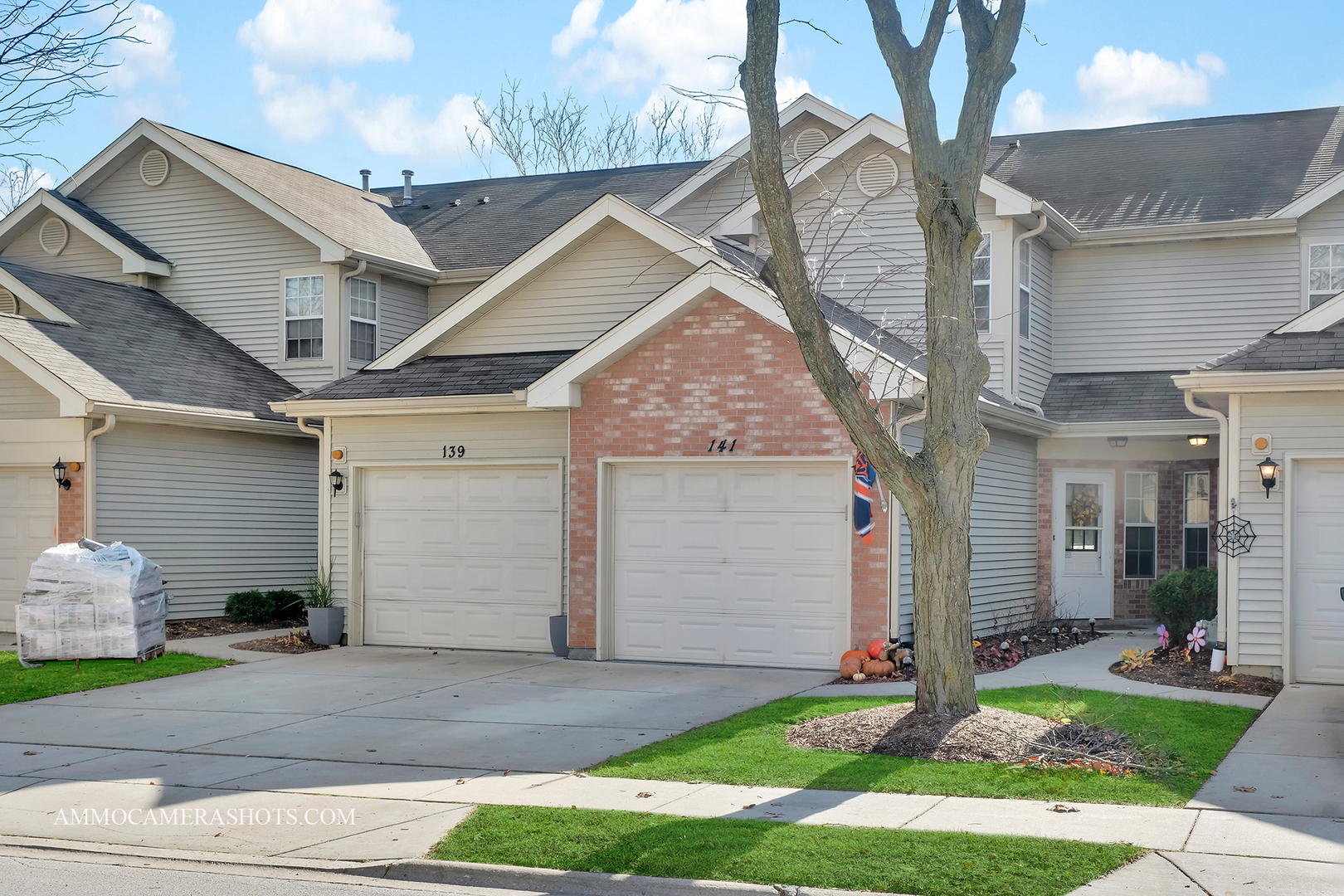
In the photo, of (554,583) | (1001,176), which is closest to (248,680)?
(554,583)

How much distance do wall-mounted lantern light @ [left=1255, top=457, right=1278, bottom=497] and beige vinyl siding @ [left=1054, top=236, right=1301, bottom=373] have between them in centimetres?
593

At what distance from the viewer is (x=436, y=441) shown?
15.9m

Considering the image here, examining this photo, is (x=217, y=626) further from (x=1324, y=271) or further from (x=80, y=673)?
(x=1324, y=271)

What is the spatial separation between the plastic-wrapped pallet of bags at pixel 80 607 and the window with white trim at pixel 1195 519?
13.7m

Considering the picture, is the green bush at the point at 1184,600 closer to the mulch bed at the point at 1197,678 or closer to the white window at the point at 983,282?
the mulch bed at the point at 1197,678

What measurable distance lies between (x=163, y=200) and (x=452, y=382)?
8.92 meters

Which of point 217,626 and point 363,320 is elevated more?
point 363,320

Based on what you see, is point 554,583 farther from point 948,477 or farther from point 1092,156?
point 1092,156

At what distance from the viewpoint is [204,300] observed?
70.0 feet

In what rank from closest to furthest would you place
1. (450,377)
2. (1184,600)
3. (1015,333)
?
(1184,600)
(450,377)
(1015,333)

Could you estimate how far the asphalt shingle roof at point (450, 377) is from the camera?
15492mm

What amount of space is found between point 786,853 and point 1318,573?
27.4 ft

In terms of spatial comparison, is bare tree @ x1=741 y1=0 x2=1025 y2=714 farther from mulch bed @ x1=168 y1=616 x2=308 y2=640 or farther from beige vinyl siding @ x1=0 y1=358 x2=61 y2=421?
beige vinyl siding @ x1=0 y1=358 x2=61 y2=421

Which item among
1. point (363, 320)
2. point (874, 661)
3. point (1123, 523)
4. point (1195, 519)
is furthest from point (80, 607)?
point (1195, 519)
